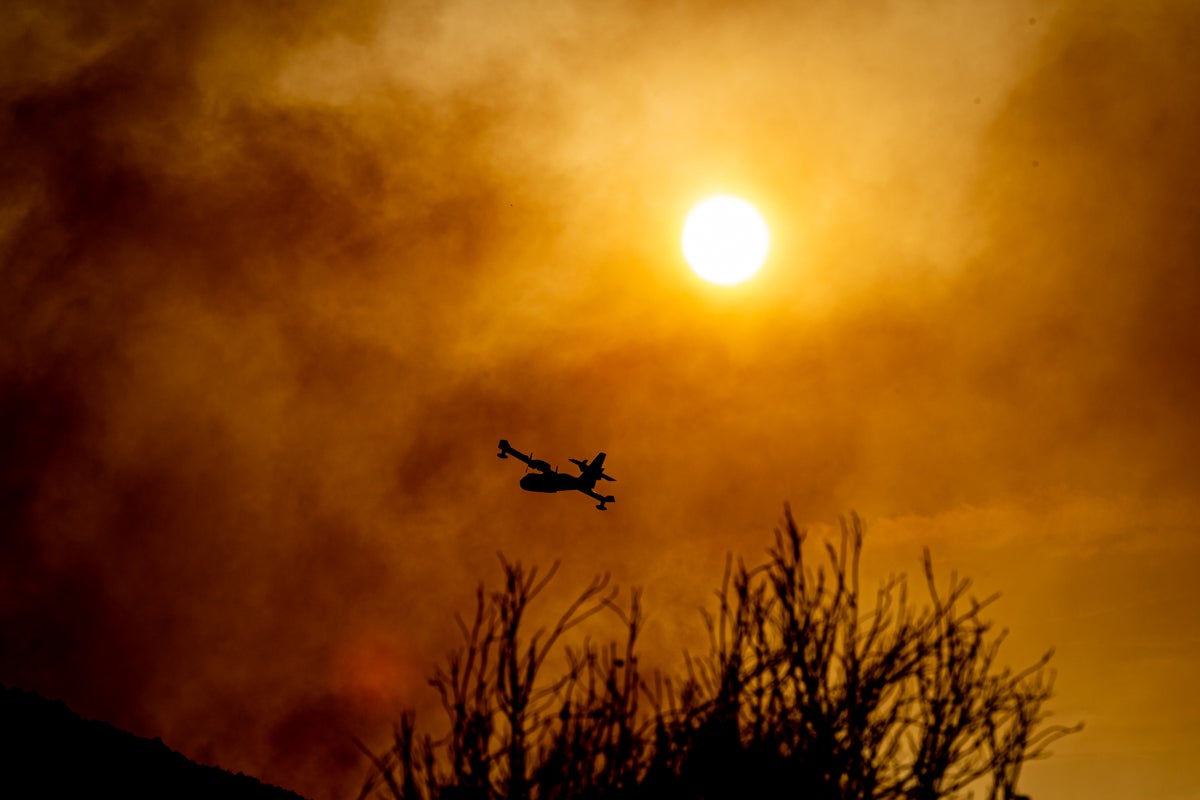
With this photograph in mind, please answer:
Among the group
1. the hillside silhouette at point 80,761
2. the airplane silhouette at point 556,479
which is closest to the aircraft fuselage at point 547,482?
the airplane silhouette at point 556,479

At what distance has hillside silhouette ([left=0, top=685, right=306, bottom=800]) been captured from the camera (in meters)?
17.7

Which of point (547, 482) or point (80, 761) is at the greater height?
point (547, 482)

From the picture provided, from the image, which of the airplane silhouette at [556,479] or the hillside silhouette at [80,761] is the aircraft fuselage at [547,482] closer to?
the airplane silhouette at [556,479]

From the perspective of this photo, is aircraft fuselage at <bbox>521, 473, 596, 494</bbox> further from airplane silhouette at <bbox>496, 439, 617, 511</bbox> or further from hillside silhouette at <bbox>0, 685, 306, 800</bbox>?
hillside silhouette at <bbox>0, 685, 306, 800</bbox>

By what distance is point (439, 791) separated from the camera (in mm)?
11219

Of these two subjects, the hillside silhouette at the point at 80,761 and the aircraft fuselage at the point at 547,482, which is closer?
the hillside silhouette at the point at 80,761

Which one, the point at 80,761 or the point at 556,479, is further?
the point at 556,479

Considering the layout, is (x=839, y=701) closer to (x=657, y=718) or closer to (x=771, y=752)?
(x=771, y=752)

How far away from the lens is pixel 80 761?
63.1 ft

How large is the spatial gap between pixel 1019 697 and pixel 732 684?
587 cm

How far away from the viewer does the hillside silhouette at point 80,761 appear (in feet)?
58.0

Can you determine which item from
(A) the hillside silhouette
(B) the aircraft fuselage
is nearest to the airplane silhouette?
(B) the aircraft fuselage

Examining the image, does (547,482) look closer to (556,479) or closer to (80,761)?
(556,479)

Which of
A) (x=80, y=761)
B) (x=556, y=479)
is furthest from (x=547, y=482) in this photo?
(x=80, y=761)
